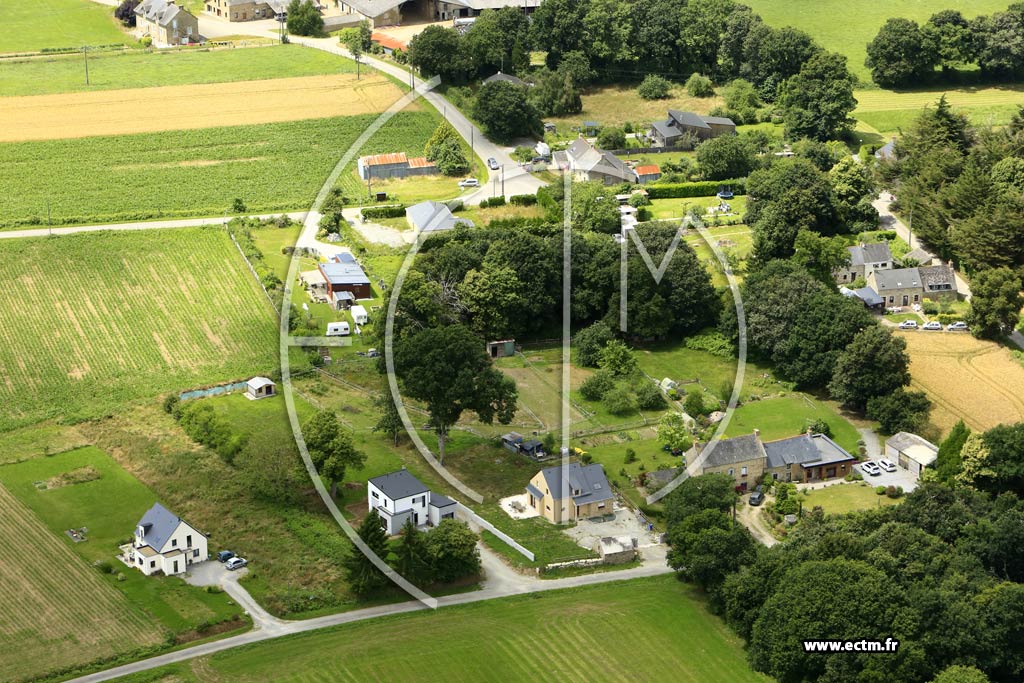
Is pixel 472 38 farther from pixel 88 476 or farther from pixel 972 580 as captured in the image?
pixel 972 580

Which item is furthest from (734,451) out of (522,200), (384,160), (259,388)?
(384,160)

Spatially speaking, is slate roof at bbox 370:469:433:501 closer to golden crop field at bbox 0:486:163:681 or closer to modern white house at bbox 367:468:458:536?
modern white house at bbox 367:468:458:536

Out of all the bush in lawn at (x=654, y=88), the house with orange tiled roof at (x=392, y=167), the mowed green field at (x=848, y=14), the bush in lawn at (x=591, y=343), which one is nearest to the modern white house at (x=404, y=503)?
the bush in lawn at (x=591, y=343)

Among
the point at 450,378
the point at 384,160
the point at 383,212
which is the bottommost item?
the point at 450,378

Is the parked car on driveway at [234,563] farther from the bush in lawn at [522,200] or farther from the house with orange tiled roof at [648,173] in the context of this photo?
the house with orange tiled roof at [648,173]

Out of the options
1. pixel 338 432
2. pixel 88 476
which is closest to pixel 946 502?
pixel 338 432

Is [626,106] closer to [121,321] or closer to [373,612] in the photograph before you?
[121,321]
